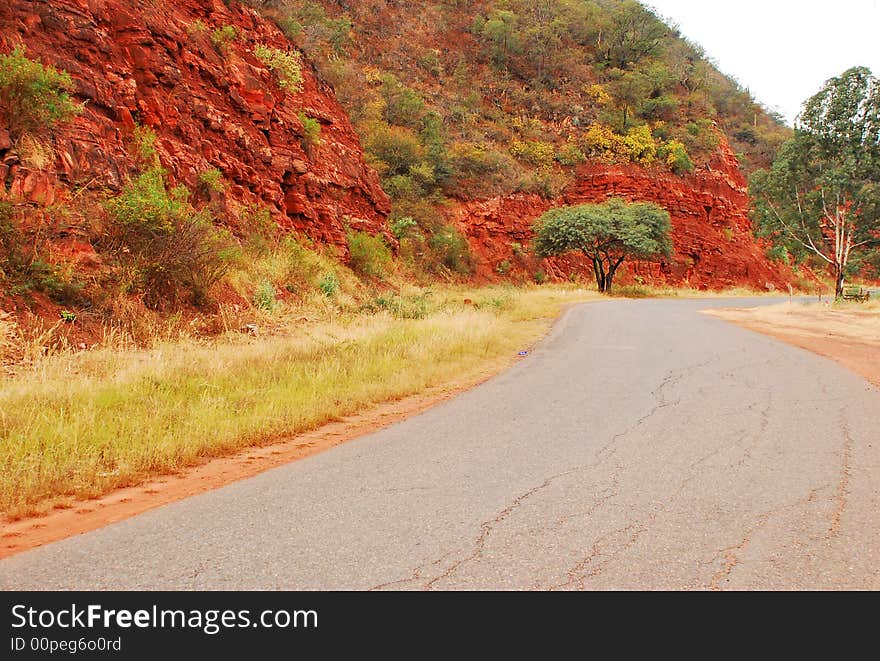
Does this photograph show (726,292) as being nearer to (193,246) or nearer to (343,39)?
(343,39)

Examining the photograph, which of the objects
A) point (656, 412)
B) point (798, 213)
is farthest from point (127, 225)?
point (798, 213)

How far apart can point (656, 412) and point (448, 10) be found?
65.5 m

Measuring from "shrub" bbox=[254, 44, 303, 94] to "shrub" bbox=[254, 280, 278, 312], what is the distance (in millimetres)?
11854

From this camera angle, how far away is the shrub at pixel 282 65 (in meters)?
22.5

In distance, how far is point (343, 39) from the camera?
48.2m

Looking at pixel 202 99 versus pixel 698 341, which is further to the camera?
pixel 202 99

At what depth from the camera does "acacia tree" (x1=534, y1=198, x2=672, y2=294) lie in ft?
141

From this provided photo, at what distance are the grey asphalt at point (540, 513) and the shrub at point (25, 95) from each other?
966 centimetres

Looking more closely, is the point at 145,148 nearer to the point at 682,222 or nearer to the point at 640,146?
the point at 640,146

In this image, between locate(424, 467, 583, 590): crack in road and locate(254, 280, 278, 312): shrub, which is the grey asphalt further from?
locate(254, 280, 278, 312): shrub

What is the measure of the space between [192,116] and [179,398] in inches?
550

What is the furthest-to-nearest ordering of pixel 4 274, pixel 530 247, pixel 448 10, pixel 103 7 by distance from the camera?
pixel 448 10
pixel 530 247
pixel 103 7
pixel 4 274

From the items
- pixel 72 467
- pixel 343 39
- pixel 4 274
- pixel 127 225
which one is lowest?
pixel 72 467

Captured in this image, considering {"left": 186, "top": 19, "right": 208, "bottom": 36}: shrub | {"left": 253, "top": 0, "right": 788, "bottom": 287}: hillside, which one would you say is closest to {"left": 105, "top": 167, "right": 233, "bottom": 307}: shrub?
{"left": 186, "top": 19, "right": 208, "bottom": 36}: shrub
